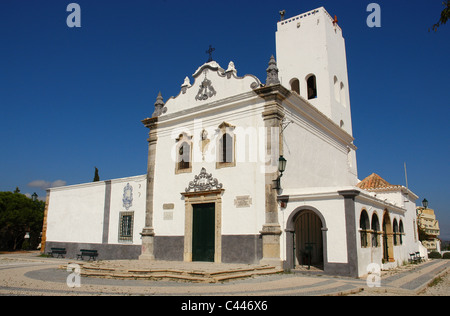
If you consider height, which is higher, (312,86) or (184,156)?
(312,86)

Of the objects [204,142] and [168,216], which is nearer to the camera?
[204,142]

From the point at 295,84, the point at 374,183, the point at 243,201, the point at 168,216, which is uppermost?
the point at 295,84

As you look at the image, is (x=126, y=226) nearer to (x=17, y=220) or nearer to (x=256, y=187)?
(x=256, y=187)

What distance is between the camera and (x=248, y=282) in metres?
10.4

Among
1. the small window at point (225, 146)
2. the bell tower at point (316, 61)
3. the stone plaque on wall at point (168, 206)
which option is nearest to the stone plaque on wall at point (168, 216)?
the stone plaque on wall at point (168, 206)

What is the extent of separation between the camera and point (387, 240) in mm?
16734

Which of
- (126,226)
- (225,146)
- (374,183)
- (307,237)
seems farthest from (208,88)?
(374,183)

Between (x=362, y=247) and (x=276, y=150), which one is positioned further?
(x=276, y=150)

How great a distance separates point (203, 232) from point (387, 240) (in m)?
8.29

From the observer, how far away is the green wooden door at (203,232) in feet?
50.5

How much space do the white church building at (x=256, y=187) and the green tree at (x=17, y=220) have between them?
9.28 m

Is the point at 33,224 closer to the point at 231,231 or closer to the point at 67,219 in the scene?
the point at 67,219
